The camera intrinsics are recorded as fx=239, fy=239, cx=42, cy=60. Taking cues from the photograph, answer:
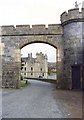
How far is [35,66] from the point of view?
82250mm

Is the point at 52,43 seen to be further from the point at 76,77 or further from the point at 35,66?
the point at 35,66

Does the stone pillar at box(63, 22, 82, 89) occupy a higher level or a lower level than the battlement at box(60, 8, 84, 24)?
lower

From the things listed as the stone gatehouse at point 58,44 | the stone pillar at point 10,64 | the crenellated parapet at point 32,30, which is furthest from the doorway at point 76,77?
the stone pillar at point 10,64

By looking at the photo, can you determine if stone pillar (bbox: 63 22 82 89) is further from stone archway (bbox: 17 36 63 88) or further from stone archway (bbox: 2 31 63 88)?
stone archway (bbox: 2 31 63 88)

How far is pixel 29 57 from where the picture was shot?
275ft

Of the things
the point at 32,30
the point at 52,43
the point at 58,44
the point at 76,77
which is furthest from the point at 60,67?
the point at 32,30

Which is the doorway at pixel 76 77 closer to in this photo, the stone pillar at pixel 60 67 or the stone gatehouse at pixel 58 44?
the stone gatehouse at pixel 58 44

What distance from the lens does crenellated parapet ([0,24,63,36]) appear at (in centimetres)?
2100

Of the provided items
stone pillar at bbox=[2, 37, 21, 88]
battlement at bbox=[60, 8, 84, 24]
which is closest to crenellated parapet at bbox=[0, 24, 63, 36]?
stone pillar at bbox=[2, 37, 21, 88]

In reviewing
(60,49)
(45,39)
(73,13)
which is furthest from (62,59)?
(73,13)

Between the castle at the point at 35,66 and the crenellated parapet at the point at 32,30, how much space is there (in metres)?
59.5

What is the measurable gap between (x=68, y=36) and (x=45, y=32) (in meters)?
2.17

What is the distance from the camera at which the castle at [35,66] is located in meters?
81.1

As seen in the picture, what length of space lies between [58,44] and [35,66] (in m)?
61.6
